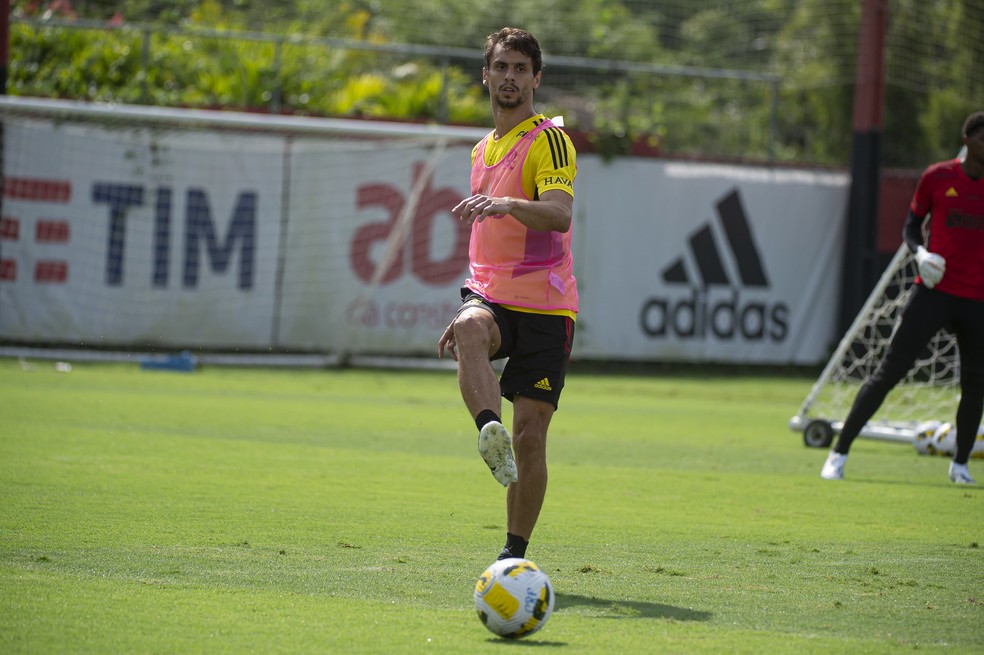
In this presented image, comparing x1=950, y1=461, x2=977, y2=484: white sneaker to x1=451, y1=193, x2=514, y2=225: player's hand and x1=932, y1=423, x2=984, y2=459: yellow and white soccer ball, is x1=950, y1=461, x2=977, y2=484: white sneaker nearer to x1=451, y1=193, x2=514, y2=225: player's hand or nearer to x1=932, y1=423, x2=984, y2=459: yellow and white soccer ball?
x1=932, y1=423, x2=984, y2=459: yellow and white soccer ball

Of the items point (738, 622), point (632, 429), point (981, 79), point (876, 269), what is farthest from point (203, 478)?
point (981, 79)

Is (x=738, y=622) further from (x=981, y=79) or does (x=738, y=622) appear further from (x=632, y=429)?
(x=981, y=79)

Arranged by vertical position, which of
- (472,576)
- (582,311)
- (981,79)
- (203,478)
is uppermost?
(981,79)

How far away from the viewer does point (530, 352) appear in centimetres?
576

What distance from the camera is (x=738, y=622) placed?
510 centimetres

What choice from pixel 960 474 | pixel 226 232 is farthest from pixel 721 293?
pixel 960 474

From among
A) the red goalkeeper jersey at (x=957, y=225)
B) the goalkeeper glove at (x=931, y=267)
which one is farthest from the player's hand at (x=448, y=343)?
the red goalkeeper jersey at (x=957, y=225)

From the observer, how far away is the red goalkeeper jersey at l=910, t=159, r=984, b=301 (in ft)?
30.0

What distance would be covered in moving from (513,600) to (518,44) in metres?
2.42

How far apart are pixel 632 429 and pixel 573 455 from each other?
7.08 ft

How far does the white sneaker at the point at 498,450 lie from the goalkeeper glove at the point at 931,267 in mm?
4818

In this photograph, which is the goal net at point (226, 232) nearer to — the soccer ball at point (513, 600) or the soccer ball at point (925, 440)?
the soccer ball at point (925, 440)

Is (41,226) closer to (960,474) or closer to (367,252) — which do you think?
(367,252)

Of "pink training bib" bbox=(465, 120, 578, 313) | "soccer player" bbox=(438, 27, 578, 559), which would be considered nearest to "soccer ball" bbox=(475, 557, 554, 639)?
"soccer player" bbox=(438, 27, 578, 559)
